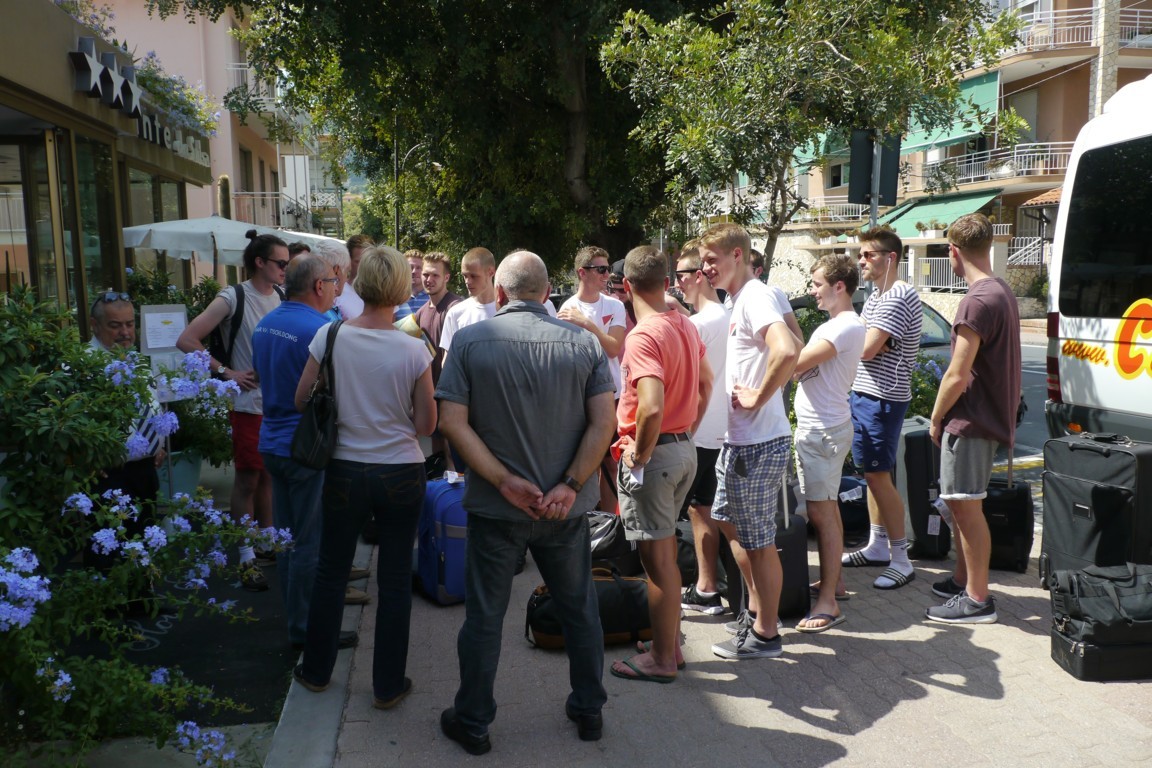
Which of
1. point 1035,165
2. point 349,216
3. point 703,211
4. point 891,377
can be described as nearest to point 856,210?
point 1035,165

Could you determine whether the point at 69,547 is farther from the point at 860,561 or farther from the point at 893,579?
the point at 860,561

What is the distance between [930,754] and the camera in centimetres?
355

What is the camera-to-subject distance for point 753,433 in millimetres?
4371

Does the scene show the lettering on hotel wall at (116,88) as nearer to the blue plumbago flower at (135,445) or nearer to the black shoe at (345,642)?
the black shoe at (345,642)

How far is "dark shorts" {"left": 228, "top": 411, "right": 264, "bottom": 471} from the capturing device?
5.52m

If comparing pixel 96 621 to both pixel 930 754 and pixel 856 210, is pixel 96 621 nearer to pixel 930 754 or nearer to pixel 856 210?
pixel 930 754

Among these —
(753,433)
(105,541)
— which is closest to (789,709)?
(753,433)

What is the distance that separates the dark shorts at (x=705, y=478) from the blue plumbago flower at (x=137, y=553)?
272 cm

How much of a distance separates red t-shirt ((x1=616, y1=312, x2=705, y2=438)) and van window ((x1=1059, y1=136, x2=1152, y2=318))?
3.17 metres

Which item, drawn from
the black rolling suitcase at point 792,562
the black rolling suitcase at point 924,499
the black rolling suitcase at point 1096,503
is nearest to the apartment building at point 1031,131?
the black rolling suitcase at point 924,499

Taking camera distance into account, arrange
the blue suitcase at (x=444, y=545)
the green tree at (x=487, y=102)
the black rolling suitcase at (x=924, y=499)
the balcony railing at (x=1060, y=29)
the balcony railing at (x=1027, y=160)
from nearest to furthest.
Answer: the blue suitcase at (x=444, y=545), the black rolling suitcase at (x=924, y=499), the green tree at (x=487, y=102), the balcony railing at (x=1060, y=29), the balcony railing at (x=1027, y=160)

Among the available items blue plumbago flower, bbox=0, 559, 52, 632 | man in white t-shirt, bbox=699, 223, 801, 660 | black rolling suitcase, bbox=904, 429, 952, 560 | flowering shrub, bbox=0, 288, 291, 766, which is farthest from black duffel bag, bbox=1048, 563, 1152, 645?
blue plumbago flower, bbox=0, 559, 52, 632

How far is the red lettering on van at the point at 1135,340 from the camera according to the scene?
5410 mm

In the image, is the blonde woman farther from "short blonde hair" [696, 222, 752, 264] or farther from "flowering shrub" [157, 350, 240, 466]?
"short blonde hair" [696, 222, 752, 264]
